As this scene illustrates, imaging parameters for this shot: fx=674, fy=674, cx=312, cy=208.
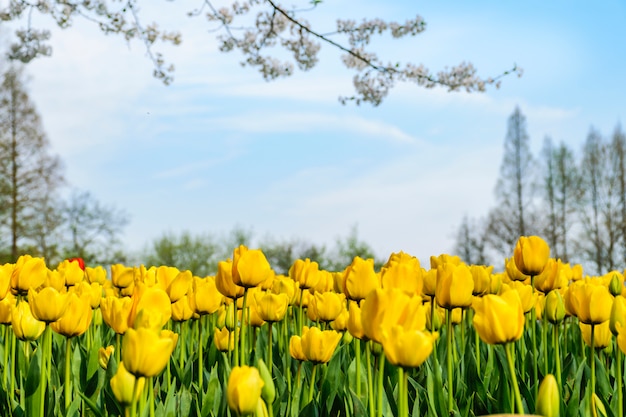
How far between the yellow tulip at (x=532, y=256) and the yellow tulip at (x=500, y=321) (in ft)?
3.80

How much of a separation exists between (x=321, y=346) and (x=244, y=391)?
2.84 feet

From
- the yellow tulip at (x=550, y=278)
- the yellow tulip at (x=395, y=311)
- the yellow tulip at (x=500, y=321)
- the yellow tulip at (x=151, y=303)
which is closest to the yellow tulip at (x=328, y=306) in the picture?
the yellow tulip at (x=550, y=278)

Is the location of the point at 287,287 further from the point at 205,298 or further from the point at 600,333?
the point at 600,333

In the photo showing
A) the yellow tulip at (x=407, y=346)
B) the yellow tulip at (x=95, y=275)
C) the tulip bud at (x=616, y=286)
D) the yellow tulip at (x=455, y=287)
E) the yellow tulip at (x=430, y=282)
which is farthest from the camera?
the yellow tulip at (x=95, y=275)

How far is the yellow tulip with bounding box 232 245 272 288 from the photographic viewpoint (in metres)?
2.23

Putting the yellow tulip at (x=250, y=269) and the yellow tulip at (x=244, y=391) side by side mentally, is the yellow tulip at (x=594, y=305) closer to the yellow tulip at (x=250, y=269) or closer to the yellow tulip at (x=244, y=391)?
the yellow tulip at (x=250, y=269)

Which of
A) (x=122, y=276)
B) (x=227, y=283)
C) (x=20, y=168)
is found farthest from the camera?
(x=20, y=168)

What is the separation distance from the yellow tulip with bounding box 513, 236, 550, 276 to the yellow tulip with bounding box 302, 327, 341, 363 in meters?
0.89

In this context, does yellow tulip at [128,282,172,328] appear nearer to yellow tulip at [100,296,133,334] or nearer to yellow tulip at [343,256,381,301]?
yellow tulip at [100,296,133,334]

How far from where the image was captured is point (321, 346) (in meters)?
2.19

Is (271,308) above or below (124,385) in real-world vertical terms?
above

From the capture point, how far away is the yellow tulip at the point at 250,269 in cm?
223

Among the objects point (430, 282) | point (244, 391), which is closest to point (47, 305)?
point (244, 391)

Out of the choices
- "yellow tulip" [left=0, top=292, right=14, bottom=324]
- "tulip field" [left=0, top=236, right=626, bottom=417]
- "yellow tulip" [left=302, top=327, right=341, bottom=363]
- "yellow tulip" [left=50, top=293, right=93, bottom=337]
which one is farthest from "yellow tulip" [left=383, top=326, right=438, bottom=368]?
"yellow tulip" [left=0, top=292, right=14, bottom=324]
